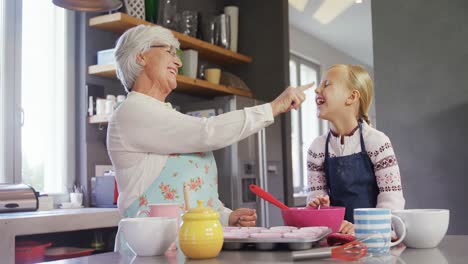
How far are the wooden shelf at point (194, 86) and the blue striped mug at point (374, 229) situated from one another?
250 cm

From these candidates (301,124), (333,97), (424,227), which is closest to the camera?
(424,227)

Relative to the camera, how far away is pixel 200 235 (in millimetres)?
1034

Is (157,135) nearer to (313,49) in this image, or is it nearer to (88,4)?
(88,4)

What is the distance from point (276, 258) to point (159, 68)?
3.02 feet

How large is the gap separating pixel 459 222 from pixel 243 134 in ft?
7.67

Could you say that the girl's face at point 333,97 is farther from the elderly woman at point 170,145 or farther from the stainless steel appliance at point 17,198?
the stainless steel appliance at point 17,198

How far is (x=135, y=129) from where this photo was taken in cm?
154

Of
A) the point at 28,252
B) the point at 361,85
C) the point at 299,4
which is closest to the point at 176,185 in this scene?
the point at 361,85

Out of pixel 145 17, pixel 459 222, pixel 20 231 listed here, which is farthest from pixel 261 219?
pixel 20 231

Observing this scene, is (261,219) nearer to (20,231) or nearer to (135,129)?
(20,231)

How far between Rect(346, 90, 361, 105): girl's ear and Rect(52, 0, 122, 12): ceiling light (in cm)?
120

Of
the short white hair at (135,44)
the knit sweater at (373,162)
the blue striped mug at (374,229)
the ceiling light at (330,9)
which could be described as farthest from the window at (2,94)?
the ceiling light at (330,9)

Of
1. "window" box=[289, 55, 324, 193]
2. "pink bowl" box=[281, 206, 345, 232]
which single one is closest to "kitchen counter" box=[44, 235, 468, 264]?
"pink bowl" box=[281, 206, 345, 232]

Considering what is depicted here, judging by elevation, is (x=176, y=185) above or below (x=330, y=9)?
below
